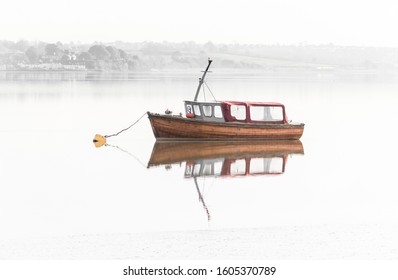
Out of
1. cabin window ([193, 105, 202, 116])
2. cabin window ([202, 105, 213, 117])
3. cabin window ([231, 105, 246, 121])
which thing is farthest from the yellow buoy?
cabin window ([231, 105, 246, 121])

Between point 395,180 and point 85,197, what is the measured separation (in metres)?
10.7

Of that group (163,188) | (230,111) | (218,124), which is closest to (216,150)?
(218,124)

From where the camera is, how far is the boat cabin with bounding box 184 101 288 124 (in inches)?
1496

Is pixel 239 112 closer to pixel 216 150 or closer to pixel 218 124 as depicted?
pixel 218 124

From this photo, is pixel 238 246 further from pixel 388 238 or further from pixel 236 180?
pixel 236 180

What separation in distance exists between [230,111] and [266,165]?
22.7ft

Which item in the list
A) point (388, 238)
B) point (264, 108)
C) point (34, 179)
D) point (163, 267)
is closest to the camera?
point (163, 267)

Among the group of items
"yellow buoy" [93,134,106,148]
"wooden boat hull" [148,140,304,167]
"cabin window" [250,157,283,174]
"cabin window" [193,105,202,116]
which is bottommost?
"yellow buoy" [93,134,106,148]

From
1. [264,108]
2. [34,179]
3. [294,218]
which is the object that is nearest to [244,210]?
[294,218]

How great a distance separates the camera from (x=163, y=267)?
53.1 ft

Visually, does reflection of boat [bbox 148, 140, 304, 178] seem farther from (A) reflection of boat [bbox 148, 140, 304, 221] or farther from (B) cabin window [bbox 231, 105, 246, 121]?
(B) cabin window [bbox 231, 105, 246, 121]

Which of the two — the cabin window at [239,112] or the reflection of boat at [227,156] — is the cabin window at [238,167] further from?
the cabin window at [239,112]

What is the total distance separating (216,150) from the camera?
35.3 meters

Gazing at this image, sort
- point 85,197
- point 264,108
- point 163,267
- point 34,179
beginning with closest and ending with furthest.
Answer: point 163,267 → point 85,197 → point 34,179 → point 264,108
